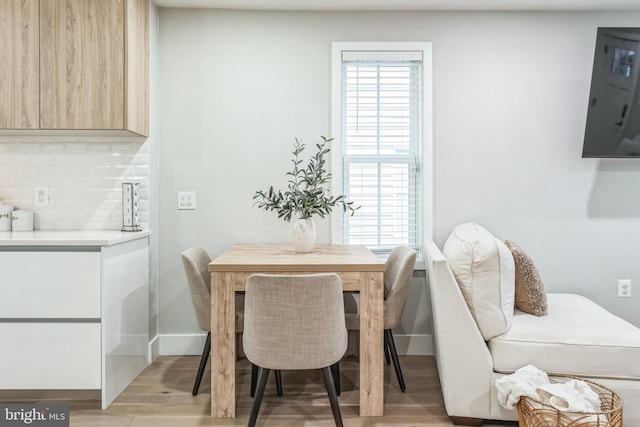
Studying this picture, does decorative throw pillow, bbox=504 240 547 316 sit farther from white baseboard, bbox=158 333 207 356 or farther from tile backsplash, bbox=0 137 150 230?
tile backsplash, bbox=0 137 150 230

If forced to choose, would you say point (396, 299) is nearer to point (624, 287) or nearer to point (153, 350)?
point (153, 350)

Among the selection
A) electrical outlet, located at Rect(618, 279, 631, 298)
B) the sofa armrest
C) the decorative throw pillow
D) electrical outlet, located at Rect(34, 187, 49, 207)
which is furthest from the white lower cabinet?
electrical outlet, located at Rect(618, 279, 631, 298)

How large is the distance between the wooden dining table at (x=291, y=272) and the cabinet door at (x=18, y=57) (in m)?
1.53

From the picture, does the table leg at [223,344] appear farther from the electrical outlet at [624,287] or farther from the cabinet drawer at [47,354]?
the electrical outlet at [624,287]

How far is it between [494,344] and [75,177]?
2.72 metres

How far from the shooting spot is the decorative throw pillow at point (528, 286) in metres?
2.16

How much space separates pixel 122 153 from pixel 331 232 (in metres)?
1.50

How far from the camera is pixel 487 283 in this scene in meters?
1.99

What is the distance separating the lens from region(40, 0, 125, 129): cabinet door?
239cm

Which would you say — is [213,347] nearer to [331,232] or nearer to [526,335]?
[331,232]

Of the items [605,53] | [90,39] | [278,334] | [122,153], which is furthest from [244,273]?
[605,53]

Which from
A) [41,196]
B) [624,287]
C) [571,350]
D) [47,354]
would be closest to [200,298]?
[47,354]

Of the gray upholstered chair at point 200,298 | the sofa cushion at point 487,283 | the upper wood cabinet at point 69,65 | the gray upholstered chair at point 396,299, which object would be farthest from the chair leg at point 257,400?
the upper wood cabinet at point 69,65

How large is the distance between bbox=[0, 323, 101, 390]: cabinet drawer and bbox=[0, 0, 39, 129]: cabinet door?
1224 mm
